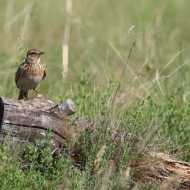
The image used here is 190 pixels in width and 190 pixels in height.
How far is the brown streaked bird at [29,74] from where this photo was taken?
850 centimetres

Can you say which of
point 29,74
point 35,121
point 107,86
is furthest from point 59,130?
point 29,74

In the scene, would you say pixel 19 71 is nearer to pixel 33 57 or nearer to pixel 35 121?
pixel 33 57

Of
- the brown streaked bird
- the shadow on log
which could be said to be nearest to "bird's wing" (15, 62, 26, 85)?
the brown streaked bird

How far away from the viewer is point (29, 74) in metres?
8.52

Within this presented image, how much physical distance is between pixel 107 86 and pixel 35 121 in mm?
944

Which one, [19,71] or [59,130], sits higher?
[19,71]

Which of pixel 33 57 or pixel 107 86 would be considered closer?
pixel 107 86

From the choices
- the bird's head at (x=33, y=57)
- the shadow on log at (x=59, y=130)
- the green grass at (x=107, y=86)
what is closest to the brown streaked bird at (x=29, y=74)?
the bird's head at (x=33, y=57)

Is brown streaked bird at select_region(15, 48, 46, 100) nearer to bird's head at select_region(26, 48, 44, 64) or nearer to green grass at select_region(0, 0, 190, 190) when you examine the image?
bird's head at select_region(26, 48, 44, 64)

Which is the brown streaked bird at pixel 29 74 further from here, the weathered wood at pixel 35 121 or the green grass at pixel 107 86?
the weathered wood at pixel 35 121

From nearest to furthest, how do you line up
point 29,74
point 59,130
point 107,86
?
point 59,130
point 107,86
point 29,74

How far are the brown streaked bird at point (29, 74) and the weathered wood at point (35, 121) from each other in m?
1.41

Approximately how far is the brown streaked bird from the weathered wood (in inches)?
55.5

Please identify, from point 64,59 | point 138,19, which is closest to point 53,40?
point 138,19
